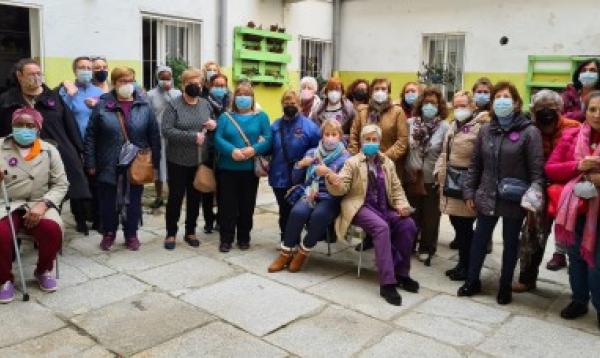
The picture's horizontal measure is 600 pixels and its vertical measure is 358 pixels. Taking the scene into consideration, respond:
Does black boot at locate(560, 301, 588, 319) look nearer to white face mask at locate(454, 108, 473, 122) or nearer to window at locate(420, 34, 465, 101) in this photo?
white face mask at locate(454, 108, 473, 122)

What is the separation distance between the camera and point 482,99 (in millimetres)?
4848

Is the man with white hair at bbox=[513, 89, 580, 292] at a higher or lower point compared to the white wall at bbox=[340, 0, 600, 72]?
lower

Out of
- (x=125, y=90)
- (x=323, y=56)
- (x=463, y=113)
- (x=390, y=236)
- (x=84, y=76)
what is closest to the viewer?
(x=390, y=236)

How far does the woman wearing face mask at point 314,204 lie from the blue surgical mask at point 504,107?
133 cm

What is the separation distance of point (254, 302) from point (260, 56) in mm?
7116

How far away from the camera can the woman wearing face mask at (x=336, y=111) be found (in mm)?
5910

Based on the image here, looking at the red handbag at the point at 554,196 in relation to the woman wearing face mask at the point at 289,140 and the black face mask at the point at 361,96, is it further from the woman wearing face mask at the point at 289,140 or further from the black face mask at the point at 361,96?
the black face mask at the point at 361,96

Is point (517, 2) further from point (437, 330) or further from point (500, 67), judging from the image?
point (437, 330)

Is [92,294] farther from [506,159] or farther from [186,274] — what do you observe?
[506,159]

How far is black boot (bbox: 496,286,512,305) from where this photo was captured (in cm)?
450

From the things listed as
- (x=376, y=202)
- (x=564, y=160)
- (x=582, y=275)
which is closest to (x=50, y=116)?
(x=376, y=202)

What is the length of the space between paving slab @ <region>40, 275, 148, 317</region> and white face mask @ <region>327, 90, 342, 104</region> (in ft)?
8.56

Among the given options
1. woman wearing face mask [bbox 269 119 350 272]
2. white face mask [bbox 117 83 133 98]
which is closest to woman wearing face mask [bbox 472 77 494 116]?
woman wearing face mask [bbox 269 119 350 272]

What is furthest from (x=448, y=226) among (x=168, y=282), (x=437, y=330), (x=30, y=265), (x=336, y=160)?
(x=30, y=265)
